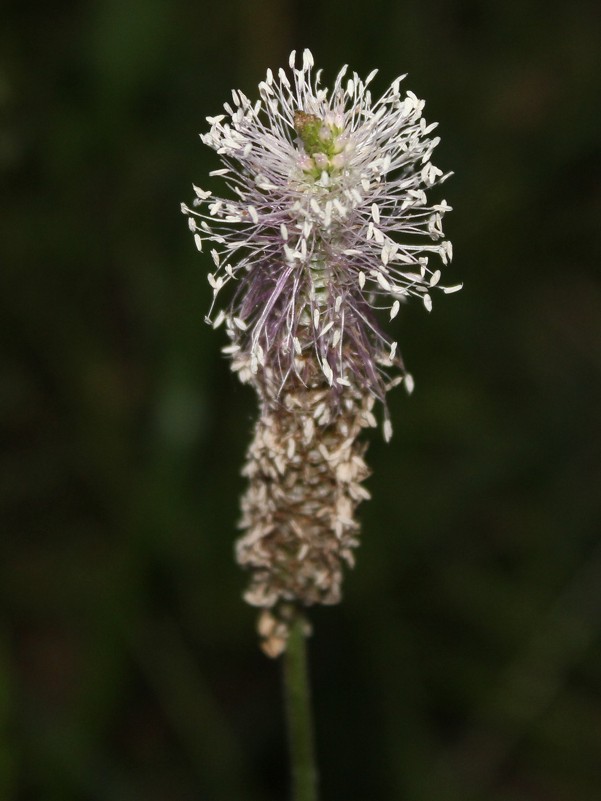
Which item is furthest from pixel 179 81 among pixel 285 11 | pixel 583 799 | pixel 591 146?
pixel 583 799

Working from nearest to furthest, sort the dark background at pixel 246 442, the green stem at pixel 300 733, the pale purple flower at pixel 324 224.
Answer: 1. the pale purple flower at pixel 324 224
2. the green stem at pixel 300 733
3. the dark background at pixel 246 442

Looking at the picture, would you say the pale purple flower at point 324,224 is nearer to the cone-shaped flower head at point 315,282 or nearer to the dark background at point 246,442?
the cone-shaped flower head at point 315,282

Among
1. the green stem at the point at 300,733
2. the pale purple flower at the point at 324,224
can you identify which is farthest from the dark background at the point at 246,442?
the pale purple flower at the point at 324,224

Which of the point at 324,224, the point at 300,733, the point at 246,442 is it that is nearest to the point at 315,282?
the point at 324,224

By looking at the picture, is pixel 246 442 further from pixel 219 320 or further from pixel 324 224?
pixel 324 224

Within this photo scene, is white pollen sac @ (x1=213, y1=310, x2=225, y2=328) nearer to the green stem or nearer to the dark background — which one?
the green stem

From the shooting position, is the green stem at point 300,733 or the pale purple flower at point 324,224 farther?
the green stem at point 300,733

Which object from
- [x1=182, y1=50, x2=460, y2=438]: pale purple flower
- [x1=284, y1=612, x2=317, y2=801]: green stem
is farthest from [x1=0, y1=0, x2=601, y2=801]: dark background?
[x1=182, y1=50, x2=460, y2=438]: pale purple flower

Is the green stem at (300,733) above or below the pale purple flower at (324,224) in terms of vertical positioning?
below
